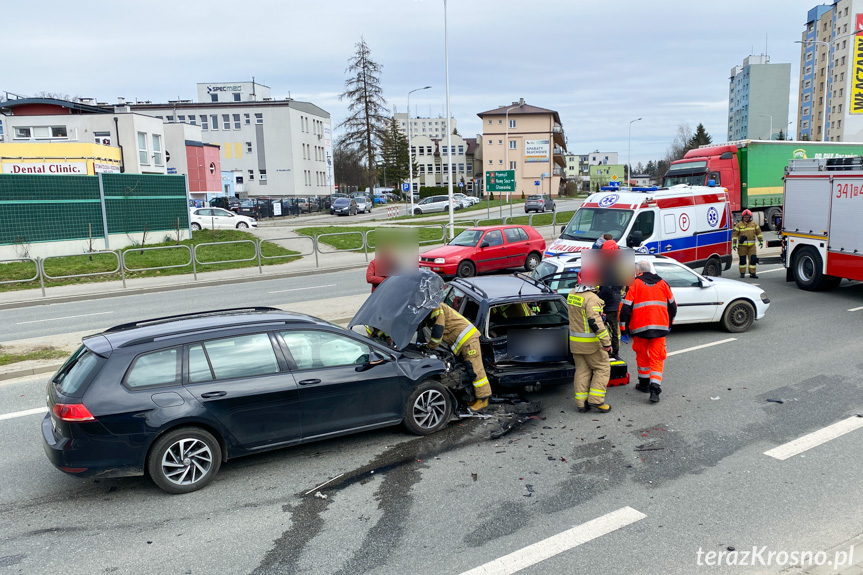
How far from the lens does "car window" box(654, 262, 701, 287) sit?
9984mm

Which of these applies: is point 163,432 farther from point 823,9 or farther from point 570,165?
point 570,165

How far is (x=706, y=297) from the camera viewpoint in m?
10.0

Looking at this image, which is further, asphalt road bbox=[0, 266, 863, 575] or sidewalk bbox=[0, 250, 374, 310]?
sidewalk bbox=[0, 250, 374, 310]

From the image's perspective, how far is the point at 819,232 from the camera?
13.0m

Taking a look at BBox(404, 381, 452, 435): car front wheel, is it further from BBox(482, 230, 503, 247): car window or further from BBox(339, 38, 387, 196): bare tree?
BBox(339, 38, 387, 196): bare tree

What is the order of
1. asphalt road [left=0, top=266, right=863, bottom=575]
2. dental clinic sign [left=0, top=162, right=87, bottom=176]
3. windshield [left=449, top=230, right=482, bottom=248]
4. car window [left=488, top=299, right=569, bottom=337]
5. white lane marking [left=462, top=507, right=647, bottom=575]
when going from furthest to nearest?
dental clinic sign [left=0, top=162, right=87, bottom=176], windshield [left=449, top=230, right=482, bottom=248], car window [left=488, top=299, right=569, bottom=337], asphalt road [left=0, top=266, right=863, bottom=575], white lane marking [left=462, top=507, right=647, bottom=575]

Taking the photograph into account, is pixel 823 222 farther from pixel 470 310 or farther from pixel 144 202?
pixel 144 202

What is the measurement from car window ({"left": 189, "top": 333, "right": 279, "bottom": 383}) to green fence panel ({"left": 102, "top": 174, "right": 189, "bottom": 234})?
22.4 m

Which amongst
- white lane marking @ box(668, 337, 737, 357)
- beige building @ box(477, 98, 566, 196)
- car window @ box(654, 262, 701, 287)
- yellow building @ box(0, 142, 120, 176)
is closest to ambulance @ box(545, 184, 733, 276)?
car window @ box(654, 262, 701, 287)

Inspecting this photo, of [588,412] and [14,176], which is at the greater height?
[14,176]

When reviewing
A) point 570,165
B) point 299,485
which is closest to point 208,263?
point 299,485

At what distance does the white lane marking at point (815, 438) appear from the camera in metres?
5.70

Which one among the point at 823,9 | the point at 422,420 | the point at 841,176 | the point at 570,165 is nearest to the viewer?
the point at 422,420

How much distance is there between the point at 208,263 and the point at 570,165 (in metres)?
154
